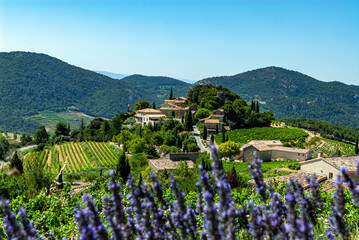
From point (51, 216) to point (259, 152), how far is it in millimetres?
46904

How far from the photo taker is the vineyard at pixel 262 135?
63.0 meters

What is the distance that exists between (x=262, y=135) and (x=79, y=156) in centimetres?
3697

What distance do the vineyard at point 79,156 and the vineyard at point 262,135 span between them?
21.4 metres

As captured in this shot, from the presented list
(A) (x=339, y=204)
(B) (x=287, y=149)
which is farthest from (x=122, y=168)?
(B) (x=287, y=149)

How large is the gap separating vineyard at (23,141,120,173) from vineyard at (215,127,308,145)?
844 inches

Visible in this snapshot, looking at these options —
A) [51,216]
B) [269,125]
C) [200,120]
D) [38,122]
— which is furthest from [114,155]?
[38,122]

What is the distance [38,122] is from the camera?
169m

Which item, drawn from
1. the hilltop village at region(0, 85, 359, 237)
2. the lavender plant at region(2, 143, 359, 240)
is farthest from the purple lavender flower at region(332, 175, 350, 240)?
the hilltop village at region(0, 85, 359, 237)

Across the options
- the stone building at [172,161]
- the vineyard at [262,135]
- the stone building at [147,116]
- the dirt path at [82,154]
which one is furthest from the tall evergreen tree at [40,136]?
the stone building at [172,161]

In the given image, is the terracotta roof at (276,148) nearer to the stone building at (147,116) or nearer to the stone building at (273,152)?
the stone building at (273,152)

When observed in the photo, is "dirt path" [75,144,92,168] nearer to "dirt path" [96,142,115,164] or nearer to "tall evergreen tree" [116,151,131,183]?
"dirt path" [96,142,115,164]

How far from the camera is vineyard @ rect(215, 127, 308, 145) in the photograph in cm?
6297

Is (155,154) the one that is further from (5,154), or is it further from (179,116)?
(5,154)

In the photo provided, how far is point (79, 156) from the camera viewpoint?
59.5 m
